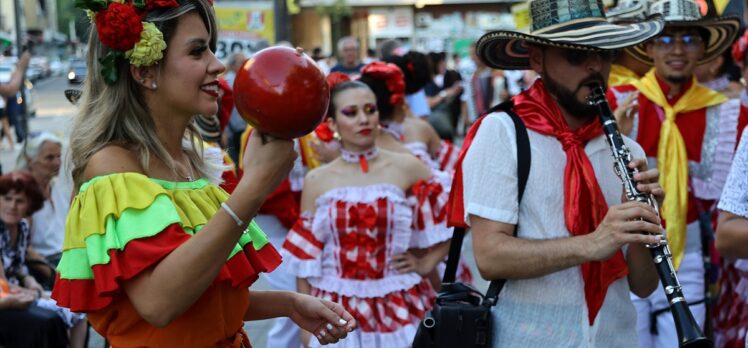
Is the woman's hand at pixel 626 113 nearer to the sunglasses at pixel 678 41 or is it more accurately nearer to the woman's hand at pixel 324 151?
the sunglasses at pixel 678 41

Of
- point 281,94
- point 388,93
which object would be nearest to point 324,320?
point 281,94

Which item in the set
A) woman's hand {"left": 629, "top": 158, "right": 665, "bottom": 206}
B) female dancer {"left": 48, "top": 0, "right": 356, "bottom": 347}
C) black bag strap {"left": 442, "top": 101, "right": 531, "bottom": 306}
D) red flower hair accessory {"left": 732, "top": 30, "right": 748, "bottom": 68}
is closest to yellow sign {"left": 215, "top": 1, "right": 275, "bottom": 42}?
red flower hair accessory {"left": 732, "top": 30, "right": 748, "bottom": 68}

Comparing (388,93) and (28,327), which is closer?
(28,327)

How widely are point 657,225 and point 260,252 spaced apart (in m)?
1.17

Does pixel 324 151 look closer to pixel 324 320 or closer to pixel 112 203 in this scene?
pixel 324 320

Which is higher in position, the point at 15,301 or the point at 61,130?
the point at 61,130

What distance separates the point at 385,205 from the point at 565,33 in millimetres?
1681

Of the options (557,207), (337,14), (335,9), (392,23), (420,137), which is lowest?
(392,23)

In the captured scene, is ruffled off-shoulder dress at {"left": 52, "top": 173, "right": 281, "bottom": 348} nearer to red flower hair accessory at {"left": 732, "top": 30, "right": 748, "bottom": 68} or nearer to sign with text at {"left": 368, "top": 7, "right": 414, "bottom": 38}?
red flower hair accessory at {"left": 732, "top": 30, "right": 748, "bottom": 68}

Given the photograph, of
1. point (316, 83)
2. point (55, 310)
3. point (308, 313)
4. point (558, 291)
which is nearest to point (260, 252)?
point (308, 313)

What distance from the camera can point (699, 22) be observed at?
199 inches

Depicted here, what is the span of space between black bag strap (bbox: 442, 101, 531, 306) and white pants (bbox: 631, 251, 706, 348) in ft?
6.13

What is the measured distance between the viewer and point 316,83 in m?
2.18

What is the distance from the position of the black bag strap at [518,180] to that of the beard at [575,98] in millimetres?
158
